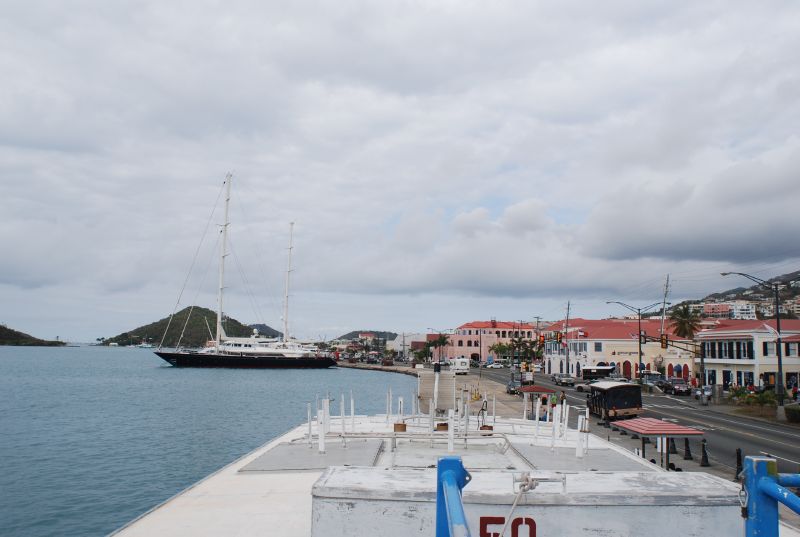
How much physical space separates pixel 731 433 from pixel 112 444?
37415 millimetres

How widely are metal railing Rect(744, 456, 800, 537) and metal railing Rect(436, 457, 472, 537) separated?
84.2 inches

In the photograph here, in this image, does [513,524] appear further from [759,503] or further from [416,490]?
[759,503]

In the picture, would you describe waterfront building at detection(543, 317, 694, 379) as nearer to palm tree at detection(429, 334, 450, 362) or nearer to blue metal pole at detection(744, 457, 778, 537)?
palm tree at detection(429, 334, 450, 362)

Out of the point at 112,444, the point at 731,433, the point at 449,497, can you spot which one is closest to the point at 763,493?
the point at 449,497

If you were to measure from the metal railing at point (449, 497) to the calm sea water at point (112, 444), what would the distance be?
22.1 metres

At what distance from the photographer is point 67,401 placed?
75.4m

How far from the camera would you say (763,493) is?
193 inches

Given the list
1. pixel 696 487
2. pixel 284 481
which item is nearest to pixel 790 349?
pixel 284 481

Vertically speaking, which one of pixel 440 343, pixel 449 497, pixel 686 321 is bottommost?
pixel 449 497

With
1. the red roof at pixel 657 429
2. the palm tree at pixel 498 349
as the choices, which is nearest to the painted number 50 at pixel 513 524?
the red roof at pixel 657 429

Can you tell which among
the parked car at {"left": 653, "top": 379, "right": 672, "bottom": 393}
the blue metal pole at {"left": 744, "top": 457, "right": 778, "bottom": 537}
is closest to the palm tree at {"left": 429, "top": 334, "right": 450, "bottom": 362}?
the parked car at {"left": 653, "top": 379, "right": 672, "bottom": 393}

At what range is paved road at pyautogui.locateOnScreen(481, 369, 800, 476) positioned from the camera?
2744cm

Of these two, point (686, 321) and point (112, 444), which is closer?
point (112, 444)

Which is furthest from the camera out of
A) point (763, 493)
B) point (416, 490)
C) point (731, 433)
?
point (731, 433)
